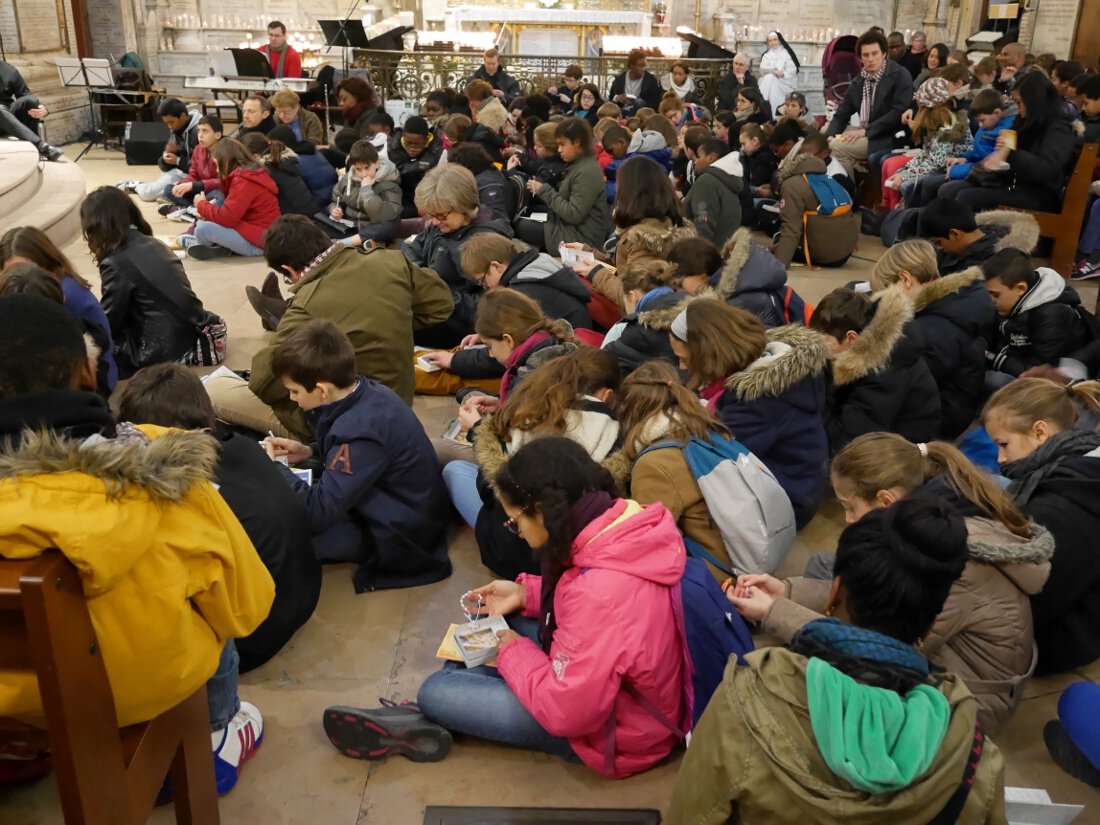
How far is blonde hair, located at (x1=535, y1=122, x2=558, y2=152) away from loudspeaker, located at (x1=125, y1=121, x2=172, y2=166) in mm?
6921

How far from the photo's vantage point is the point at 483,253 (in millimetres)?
5102

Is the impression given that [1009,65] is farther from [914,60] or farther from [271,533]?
[271,533]

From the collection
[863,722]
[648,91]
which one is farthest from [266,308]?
[648,91]

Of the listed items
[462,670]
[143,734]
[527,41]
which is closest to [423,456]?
[462,670]

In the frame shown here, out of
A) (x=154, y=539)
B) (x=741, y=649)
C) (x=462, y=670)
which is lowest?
(x=462, y=670)

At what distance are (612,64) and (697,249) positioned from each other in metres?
10.9

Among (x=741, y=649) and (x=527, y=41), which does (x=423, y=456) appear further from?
(x=527, y=41)

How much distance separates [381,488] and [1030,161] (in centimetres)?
619

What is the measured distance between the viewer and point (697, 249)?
4988mm

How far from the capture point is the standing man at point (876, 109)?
384 inches

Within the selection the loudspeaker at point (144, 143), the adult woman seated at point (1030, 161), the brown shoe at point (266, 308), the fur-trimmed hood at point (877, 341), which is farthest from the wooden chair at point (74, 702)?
the loudspeaker at point (144, 143)

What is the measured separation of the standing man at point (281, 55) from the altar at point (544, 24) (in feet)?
13.3

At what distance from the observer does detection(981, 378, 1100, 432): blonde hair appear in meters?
3.41

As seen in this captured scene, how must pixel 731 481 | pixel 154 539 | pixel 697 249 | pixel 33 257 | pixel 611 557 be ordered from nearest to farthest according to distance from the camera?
pixel 154 539 → pixel 611 557 → pixel 731 481 → pixel 33 257 → pixel 697 249
